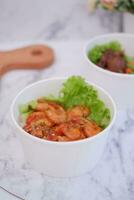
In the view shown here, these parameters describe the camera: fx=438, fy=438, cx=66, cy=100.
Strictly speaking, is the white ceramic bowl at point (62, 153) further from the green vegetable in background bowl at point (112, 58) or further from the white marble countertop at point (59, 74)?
the green vegetable in background bowl at point (112, 58)

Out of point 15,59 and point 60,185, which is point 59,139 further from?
point 15,59

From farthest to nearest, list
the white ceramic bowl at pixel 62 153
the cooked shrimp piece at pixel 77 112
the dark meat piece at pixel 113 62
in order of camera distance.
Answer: the dark meat piece at pixel 113 62, the cooked shrimp piece at pixel 77 112, the white ceramic bowl at pixel 62 153

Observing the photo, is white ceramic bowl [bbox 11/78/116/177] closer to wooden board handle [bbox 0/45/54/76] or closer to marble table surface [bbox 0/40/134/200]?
marble table surface [bbox 0/40/134/200]

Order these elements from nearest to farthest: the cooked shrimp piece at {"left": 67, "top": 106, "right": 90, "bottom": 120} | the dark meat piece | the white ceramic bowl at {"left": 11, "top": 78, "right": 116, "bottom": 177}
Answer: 1. the white ceramic bowl at {"left": 11, "top": 78, "right": 116, "bottom": 177}
2. the cooked shrimp piece at {"left": 67, "top": 106, "right": 90, "bottom": 120}
3. the dark meat piece

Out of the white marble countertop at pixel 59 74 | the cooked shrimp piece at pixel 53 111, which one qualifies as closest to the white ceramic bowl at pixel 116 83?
the white marble countertop at pixel 59 74

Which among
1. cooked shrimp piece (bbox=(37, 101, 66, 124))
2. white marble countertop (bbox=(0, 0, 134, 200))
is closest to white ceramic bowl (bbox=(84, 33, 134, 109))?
white marble countertop (bbox=(0, 0, 134, 200))
